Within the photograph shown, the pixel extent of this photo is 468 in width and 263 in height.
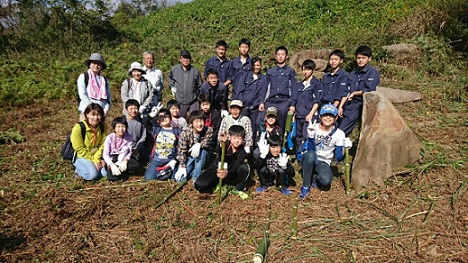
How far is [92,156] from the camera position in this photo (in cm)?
454

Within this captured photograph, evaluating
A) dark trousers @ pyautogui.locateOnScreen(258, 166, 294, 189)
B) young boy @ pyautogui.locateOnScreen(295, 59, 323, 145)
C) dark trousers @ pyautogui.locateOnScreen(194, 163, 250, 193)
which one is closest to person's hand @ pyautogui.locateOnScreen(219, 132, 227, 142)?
dark trousers @ pyautogui.locateOnScreen(194, 163, 250, 193)

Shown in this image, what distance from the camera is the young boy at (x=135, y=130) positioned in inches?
188

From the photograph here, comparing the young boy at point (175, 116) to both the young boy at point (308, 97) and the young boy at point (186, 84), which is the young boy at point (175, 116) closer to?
the young boy at point (186, 84)

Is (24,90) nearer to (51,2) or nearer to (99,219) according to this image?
(51,2)

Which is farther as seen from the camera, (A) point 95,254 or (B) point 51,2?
(B) point 51,2

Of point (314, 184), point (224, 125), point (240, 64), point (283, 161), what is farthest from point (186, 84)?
point (314, 184)

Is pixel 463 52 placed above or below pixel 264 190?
above

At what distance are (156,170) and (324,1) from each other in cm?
1306

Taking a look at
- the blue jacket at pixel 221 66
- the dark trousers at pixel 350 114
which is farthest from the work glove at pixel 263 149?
the blue jacket at pixel 221 66

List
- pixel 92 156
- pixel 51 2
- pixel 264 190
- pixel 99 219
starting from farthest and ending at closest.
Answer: pixel 51 2, pixel 92 156, pixel 264 190, pixel 99 219

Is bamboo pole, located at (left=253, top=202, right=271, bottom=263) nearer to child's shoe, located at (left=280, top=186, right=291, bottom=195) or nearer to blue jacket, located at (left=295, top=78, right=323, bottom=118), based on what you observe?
child's shoe, located at (left=280, top=186, right=291, bottom=195)

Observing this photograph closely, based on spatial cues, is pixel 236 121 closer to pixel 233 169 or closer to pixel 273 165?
pixel 233 169

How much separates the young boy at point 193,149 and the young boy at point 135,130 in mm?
793

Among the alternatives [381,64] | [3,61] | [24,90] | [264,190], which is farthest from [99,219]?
[3,61]
